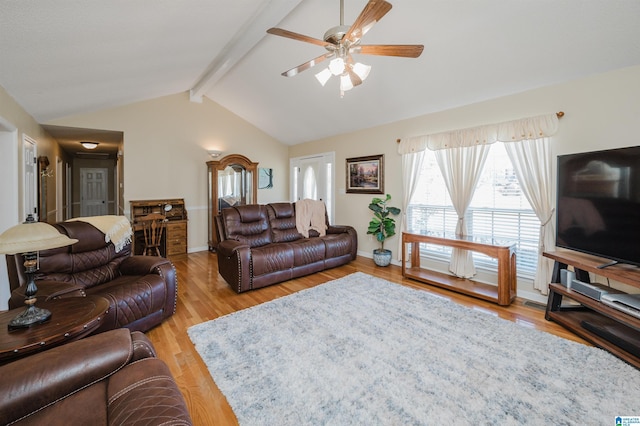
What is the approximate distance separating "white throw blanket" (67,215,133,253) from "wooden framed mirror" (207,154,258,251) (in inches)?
99.8

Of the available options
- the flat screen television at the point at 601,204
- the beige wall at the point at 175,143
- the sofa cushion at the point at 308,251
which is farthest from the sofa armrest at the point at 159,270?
the flat screen television at the point at 601,204

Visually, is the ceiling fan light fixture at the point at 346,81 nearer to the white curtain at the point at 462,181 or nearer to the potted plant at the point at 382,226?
the white curtain at the point at 462,181

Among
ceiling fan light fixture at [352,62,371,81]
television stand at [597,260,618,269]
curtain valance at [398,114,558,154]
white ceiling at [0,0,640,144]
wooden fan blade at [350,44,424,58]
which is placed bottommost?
television stand at [597,260,618,269]

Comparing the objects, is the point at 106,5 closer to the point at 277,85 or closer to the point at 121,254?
the point at 121,254

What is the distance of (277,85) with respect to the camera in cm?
462

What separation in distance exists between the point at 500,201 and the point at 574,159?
97 cm

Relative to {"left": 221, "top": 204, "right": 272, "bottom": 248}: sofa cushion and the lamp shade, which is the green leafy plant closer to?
{"left": 221, "top": 204, "right": 272, "bottom": 248}: sofa cushion

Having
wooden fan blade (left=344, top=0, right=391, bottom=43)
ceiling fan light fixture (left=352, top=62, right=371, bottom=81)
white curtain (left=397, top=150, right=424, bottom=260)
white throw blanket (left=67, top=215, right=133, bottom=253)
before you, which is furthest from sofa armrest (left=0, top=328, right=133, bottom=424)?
white curtain (left=397, top=150, right=424, bottom=260)

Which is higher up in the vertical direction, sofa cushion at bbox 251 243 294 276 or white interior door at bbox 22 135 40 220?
white interior door at bbox 22 135 40 220

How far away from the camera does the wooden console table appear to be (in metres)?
3.04

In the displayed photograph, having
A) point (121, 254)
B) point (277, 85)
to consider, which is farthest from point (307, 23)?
point (121, 254)

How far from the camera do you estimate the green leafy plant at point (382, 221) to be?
459 centimetres

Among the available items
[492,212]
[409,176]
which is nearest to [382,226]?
[409,176]

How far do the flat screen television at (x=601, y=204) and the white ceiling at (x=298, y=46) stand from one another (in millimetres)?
1026
